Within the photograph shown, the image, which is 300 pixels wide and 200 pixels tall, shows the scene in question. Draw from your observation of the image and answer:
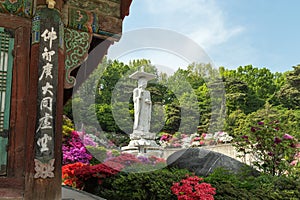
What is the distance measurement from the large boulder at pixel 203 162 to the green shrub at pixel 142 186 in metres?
1.66

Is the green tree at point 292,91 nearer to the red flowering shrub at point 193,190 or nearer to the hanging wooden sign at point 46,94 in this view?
the red flowering shrub at point 193,190

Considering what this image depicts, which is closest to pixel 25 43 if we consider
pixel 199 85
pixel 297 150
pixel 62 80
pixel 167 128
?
pixel 62 80

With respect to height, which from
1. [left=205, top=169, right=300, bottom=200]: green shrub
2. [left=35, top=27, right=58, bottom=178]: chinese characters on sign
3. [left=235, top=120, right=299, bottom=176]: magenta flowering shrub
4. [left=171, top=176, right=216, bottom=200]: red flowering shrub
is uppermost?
[left=35, top=27, right=58, bottom=178]: chinese characters on sign

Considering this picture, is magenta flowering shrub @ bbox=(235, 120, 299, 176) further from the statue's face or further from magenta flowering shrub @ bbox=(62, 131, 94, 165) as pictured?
magenta flowering shrub @ bbox=(62, 131, 94, 165)

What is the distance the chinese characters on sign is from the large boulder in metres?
4.89

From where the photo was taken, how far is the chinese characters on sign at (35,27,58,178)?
2.94 meters

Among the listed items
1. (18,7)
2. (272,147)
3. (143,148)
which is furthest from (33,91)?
(143,148)

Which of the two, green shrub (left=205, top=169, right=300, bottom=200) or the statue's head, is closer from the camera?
green shrub (left=205, top=169, right=300, bottom=200)

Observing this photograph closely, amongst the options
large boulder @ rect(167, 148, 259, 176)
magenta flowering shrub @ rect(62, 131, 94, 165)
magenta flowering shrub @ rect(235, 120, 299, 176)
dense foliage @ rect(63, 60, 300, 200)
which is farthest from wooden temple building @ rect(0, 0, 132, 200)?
magenta flowering shrub @ rect(62, 131, 94, 165)

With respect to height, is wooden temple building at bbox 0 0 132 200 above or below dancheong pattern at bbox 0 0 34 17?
below

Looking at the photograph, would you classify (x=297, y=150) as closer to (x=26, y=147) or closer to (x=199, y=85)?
(x=26, y=147)

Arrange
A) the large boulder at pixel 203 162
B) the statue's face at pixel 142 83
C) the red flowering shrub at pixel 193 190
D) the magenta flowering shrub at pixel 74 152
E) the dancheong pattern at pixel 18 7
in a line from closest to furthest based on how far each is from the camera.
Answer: the dancheong pattern at pixel 18 7
the red flowering shrub at pixel 193 190
the large boulder at pixel 203 162
the magenta flowering shrub at pixel 74 152
the statue's face at pixel 142 83

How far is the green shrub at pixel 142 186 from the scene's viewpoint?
5.30 m

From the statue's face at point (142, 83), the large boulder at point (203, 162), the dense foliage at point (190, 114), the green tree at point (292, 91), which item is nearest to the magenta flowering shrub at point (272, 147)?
the dense foliage at point (190, 114)
